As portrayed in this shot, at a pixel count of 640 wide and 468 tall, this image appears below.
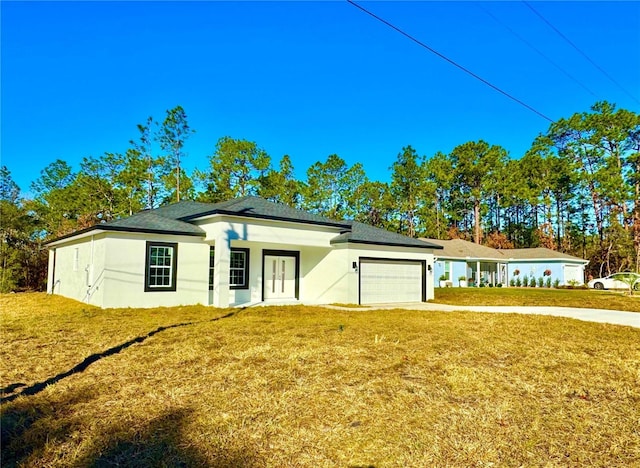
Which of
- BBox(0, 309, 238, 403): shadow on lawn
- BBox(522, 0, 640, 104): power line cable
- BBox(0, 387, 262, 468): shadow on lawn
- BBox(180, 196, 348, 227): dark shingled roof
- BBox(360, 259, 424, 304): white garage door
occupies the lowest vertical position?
BBox(0, 387, 262, 468): shadow on lawn

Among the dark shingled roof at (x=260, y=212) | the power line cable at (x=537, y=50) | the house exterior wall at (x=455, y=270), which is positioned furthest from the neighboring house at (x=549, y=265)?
the dark shingled roof at (x=260, y=212)

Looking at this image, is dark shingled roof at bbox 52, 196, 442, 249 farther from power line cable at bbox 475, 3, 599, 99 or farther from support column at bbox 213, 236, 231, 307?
power line cable at bbox 475, 3, 599, 99

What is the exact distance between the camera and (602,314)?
43.4 ft

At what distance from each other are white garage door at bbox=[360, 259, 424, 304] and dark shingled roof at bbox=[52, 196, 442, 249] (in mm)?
876

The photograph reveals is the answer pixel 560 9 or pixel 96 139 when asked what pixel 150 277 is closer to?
pixel 560 9

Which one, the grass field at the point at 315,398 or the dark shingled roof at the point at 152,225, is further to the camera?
the dark shingled roof at the point at 152,225

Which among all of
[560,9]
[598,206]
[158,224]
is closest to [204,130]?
[158,224]

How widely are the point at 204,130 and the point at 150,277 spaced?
21544 millimetres

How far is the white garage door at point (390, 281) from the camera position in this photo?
642 inches

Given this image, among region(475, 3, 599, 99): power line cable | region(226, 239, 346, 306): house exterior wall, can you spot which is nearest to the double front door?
region(226, 239, 346, 306): house exterior wall

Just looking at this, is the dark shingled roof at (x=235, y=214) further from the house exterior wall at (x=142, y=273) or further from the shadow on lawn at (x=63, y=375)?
the shadow on lawn at (x=63, y=375)

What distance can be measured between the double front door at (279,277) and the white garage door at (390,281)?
9.85 feet

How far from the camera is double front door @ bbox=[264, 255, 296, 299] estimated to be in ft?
54.5

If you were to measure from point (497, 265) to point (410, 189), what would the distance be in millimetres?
13038
